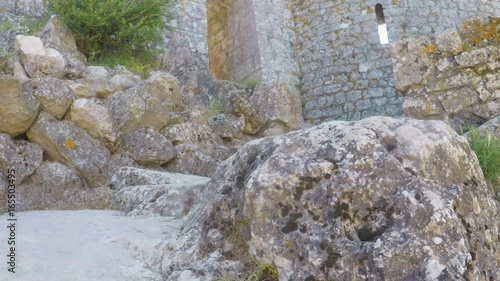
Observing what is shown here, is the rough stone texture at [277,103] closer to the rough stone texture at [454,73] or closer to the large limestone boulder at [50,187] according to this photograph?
the rough stone texture at [454,73]

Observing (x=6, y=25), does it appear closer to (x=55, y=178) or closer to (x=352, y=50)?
(x=55, y=178)

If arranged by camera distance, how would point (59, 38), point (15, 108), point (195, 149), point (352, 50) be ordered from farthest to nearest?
point (352, 50)
point (59, 38)
point (195, 149)
point (15, 108)

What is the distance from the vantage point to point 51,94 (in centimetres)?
492

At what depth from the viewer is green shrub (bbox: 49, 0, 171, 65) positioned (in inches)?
238

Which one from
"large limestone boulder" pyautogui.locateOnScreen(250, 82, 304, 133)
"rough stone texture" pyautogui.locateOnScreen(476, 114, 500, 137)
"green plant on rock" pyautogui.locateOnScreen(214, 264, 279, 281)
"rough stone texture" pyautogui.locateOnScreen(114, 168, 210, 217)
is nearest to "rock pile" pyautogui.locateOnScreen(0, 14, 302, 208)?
"large limestone boulder" pyautogui.locateOnScreen(250, 82, 304, 133)

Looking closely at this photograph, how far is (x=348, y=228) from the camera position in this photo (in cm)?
210

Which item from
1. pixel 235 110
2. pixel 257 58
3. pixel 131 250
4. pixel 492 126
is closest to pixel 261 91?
pixel 235 110

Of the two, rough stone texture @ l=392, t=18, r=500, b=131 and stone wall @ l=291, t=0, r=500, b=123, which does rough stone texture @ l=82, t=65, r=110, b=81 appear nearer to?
rough stone texture @ l=392, t=18, r=500, b=131

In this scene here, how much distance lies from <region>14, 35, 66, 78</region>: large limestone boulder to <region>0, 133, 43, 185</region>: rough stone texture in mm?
808

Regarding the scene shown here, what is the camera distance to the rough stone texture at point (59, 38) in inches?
231

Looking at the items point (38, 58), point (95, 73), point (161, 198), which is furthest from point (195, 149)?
point (161, 198)

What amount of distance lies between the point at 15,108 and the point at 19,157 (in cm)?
42

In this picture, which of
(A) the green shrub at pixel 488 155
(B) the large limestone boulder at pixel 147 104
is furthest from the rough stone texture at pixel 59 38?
(A) the green shrub at pixel 488 155

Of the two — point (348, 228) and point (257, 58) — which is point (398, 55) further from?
point (257, 58)
